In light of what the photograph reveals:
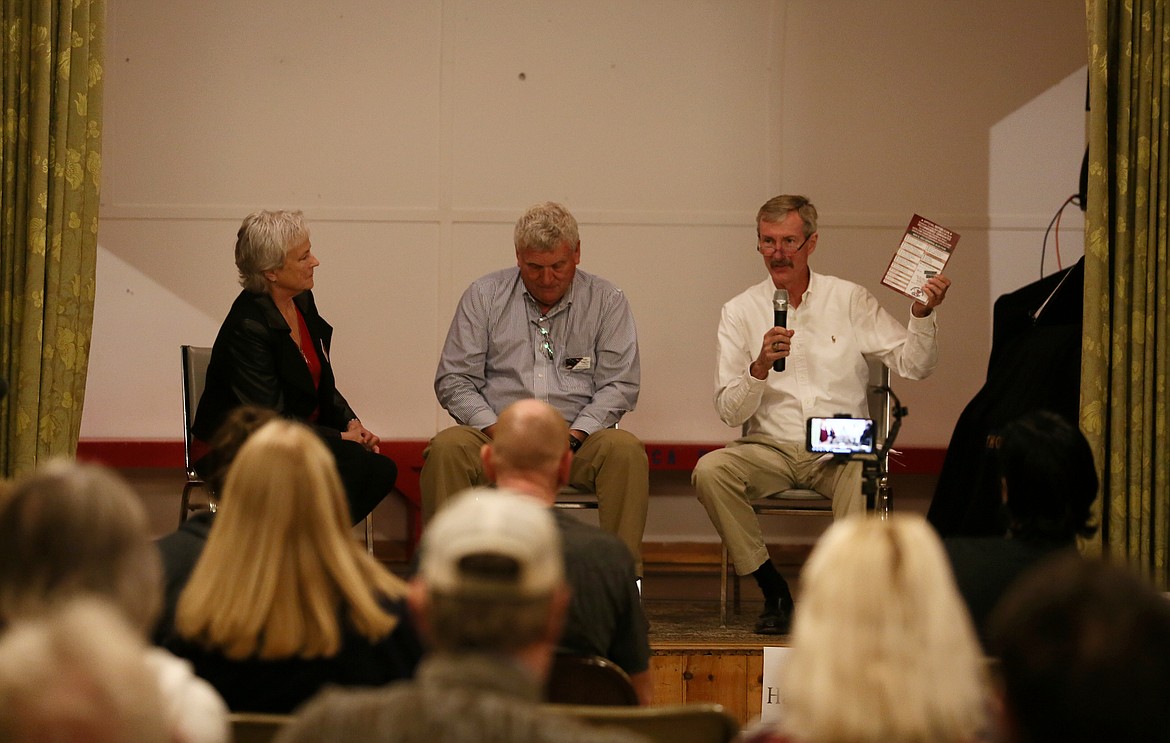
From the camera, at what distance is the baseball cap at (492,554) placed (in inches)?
53.0

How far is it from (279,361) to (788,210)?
A: 1.68 metres

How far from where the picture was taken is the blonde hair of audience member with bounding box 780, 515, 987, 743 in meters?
1.28

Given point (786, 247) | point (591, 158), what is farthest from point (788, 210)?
point (591, 158)

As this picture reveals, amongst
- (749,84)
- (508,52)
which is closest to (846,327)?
(749,84)

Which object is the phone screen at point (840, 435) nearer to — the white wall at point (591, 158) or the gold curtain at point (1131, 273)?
the gold curtain at point (1131, 273)

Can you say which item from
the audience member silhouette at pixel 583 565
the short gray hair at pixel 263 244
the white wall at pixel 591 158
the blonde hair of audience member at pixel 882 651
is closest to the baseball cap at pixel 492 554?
the blonde hair of audience member at pixel 882 651

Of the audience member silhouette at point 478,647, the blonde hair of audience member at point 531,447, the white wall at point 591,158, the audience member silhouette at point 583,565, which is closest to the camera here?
the audience member silhouette at point 478,647

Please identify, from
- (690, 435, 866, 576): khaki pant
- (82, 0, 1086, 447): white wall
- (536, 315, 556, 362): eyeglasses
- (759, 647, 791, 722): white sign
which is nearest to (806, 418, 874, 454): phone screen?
(690, 435, 866, 576): khaki pant

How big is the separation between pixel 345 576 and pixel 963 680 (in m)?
0.84

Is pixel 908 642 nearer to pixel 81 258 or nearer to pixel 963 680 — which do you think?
pixel 963 680

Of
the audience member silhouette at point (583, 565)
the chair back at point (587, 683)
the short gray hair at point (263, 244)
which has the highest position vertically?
the short gray hair at point (263, 244)

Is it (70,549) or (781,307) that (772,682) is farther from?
(70,549)

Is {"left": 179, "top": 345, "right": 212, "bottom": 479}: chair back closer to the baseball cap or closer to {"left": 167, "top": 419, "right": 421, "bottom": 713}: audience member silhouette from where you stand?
{"left": 167, "top": 419, "right": 421, "bottom": 713}: audience member silhouette

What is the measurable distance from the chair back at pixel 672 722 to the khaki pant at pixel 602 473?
2.19 meters
